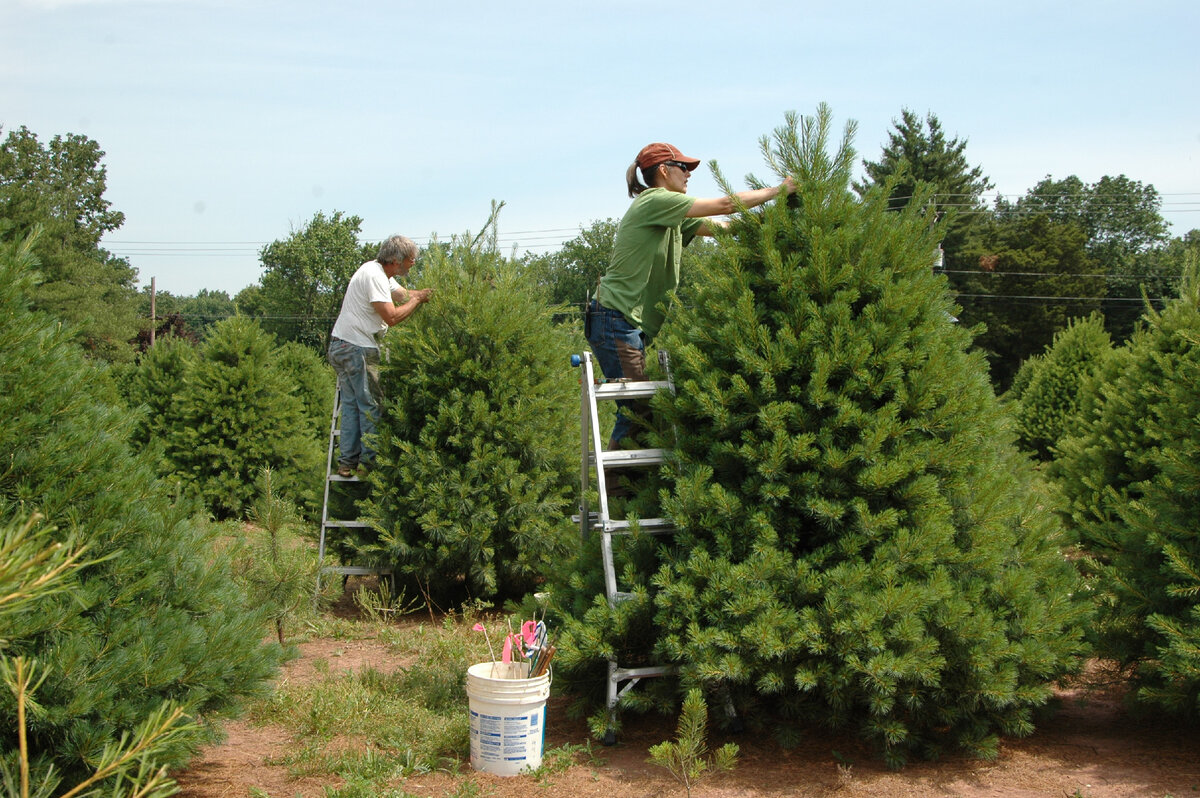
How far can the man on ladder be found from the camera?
6.51m

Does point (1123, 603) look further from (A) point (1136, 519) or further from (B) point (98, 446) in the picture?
(B) point (98, 446)

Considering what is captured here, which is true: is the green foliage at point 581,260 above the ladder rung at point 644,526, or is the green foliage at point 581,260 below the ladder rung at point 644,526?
above

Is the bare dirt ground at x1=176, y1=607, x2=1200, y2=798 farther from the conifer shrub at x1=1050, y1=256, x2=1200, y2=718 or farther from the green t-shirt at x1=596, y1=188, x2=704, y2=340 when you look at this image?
the green t-shirt at x1=596, y1=188, x2=704, y2=340

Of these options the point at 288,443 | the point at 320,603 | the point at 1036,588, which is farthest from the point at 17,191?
the point at 1036,588

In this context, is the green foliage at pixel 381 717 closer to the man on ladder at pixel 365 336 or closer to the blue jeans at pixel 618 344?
the blue jeans at pixel 618 344

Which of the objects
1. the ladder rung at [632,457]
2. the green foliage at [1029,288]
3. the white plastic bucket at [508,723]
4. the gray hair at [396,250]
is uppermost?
the green foliage at [1029,288]

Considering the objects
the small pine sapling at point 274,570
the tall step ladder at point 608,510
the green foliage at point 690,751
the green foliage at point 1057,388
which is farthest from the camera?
the green foliage at point 1057,388

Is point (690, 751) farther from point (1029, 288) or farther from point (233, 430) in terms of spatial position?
point (1029, 288)

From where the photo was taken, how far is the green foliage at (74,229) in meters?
25.3

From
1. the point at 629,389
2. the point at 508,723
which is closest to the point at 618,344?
the point at 629,389

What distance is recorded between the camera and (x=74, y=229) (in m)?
44.3

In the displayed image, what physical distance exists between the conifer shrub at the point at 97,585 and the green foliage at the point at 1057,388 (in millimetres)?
12140

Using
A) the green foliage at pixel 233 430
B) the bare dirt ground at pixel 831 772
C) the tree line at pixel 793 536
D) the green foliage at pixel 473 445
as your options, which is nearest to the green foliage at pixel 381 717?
the bare dirt ground at pixel 831 772

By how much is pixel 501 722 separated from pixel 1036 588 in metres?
2.28
